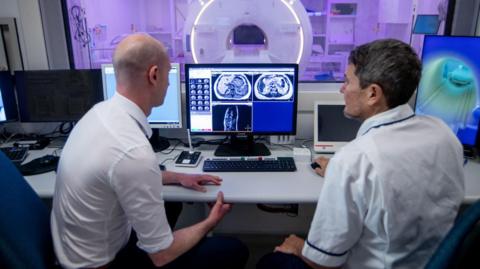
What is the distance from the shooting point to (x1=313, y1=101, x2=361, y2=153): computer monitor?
1.88m

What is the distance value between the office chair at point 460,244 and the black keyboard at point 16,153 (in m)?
1.84

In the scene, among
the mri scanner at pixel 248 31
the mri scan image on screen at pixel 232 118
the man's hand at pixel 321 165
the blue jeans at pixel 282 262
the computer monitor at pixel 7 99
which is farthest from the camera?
the mri scanner at pixel 248 31

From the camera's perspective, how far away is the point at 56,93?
2002 millimetres

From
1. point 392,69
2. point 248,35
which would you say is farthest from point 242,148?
point 392,69

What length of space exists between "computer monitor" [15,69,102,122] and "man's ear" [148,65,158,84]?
94 cm

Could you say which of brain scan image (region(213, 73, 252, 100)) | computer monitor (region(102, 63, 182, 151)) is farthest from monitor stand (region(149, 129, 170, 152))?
brain scan image (region(213, 73, 252, 100))

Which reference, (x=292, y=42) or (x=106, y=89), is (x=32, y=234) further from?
(x=292, y=42)

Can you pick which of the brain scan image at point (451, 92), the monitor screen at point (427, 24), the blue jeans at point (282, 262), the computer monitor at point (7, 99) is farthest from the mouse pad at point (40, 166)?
Answer: the monitor screen at point (427, 24)

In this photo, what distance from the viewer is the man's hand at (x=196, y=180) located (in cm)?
148

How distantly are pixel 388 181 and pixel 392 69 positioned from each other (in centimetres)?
30

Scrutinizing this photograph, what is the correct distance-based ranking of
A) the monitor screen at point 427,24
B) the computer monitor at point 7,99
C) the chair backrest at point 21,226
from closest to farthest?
the chair backrest at point 21,226, the computer monitor at point 7,99, the monitor screen at point 427,24

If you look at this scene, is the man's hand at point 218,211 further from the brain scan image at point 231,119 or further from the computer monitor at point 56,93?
the computer monitor at point 56,93

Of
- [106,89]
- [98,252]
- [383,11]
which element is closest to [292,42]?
[106,89]

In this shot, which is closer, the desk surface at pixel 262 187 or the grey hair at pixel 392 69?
the grey hair at pixel 392 69
